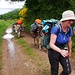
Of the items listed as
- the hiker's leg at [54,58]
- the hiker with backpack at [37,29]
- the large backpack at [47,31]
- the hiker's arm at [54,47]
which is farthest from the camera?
the hiker with backpack at [37,29]

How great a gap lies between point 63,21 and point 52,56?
79 cm

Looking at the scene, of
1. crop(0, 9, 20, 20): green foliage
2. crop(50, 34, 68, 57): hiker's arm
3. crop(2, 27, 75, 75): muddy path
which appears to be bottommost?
crop(0, 9, 20, 20): green foliage

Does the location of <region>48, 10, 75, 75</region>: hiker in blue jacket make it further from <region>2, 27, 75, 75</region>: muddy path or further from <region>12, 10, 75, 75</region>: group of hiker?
<region>2, 27, 75, 75</region>: muddy path

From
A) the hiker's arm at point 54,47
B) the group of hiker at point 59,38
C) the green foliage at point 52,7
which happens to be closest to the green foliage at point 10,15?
the green foliage at point 52,7

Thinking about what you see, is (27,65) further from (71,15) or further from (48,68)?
(71,15)

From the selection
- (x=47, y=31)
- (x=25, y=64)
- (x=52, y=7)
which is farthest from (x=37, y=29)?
(x=47, y=31)

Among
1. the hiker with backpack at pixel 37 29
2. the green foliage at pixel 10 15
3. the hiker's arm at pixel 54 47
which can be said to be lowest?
the green foliage at pixel 10 15

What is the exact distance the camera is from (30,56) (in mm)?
10930

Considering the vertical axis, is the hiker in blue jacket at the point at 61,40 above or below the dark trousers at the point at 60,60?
above

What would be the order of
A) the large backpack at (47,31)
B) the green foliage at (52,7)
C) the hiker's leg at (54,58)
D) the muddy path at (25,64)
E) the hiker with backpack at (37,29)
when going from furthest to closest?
the green foliage at (52,7)
the hiker with backpack at (37,29)
the muddy path at (25,64)
the large backpack at (47,31)
the hiker's leg at (54,58)

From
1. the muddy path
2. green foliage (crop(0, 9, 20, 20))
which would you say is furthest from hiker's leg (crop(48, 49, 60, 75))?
green foliage (crop(0, 9, 20, 20))

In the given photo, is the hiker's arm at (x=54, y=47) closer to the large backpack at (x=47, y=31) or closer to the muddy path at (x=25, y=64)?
the large backpack at (x=47, y=31)

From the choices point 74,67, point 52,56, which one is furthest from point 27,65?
point 52,56

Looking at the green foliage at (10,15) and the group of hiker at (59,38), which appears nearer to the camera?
the group of hiker at (59,38)
